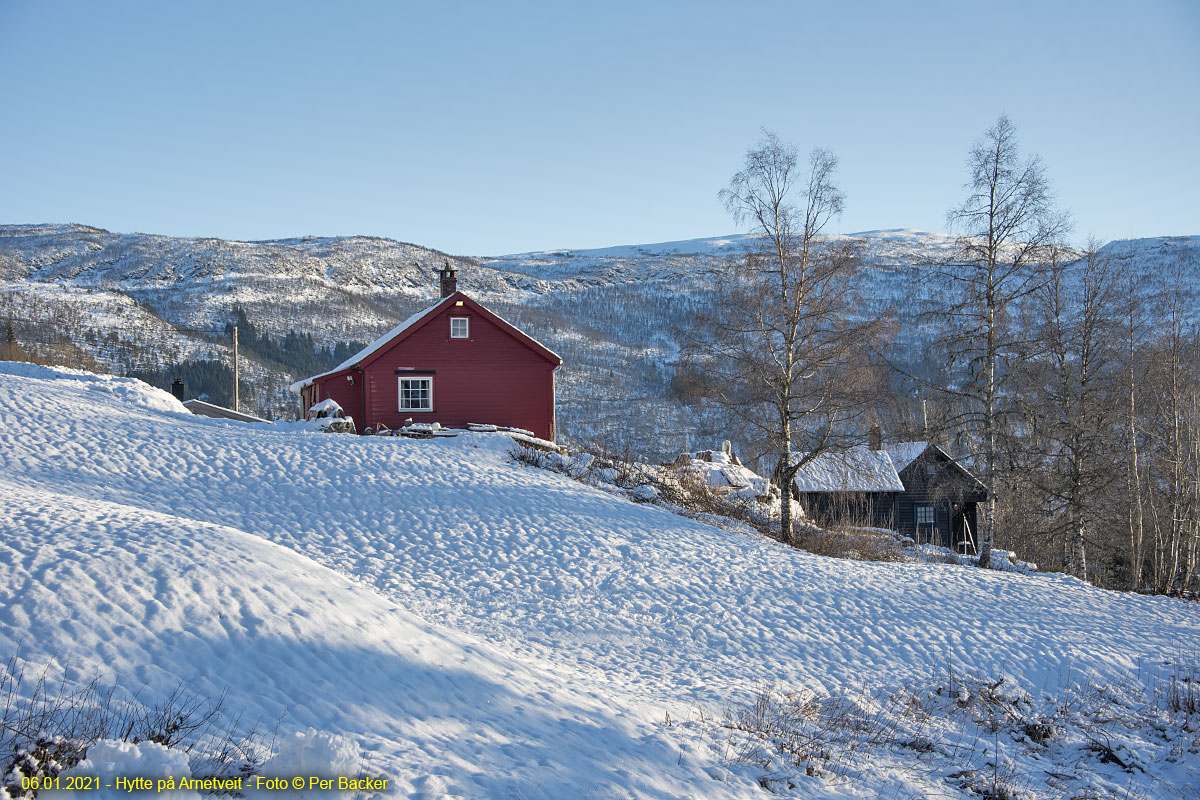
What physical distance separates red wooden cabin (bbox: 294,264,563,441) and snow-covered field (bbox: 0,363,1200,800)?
5.85 meters

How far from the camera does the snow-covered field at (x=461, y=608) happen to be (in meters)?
5.50

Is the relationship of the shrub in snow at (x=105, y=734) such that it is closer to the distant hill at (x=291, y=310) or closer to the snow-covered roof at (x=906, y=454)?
the distant hill at (x=291, y=310)

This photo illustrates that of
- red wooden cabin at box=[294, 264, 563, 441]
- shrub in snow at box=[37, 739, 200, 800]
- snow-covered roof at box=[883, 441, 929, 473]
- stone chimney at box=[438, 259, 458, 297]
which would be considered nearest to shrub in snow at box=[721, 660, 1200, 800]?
shrub in snow at box=[37, 739, 200, 800]

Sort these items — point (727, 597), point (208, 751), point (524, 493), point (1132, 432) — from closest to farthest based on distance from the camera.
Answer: point (208, 751), point (727, 597), point (524, 493), point (1132, 432)

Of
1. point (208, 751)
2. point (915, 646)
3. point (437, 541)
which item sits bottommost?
point (915, 646)

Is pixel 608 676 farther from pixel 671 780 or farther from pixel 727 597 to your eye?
pixel 727 597

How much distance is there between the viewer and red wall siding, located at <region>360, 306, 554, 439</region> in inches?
1024

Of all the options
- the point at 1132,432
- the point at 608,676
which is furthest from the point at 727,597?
the point at 1132,432

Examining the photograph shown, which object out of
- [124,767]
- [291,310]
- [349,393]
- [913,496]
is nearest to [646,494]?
[349,393]

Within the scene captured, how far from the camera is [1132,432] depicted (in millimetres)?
20547

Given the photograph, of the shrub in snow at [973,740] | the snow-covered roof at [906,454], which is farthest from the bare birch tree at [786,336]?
the snow-covered roof at [906,454]

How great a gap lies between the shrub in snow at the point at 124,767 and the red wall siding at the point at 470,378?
881 inches

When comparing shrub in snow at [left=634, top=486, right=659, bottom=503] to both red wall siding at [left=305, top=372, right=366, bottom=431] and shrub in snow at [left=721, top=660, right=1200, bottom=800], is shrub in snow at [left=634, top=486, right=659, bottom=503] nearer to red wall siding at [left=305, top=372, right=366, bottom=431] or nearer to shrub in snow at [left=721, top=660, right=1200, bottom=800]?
shrub in snow at [left=721, top=660, right=1200, bottom=800]

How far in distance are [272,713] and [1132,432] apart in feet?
77.7
